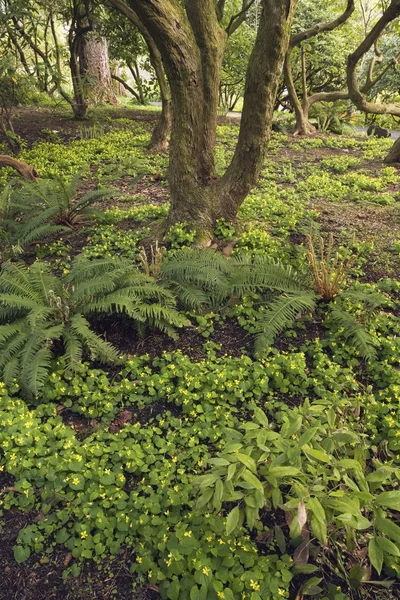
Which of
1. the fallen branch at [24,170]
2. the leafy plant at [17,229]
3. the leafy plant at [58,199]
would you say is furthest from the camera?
the fallen branch at [24,170]

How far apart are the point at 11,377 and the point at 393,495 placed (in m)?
2.39

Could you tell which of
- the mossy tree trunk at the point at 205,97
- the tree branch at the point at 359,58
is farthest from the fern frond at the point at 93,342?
the tree branch at the point at 359,58

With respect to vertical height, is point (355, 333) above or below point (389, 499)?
below

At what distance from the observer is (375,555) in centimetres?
159

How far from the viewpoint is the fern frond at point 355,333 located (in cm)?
312

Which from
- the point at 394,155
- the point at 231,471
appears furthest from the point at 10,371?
the point at 394,155

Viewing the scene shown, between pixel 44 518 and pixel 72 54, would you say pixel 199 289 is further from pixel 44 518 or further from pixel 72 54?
pixel 72 54

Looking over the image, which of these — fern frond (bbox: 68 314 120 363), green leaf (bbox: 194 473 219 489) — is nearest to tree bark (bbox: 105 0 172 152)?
fern frond (bbox: 68 314 120 363)

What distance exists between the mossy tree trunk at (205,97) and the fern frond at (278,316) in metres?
1.46

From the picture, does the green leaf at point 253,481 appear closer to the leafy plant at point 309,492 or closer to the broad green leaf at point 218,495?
the leafy plant at point 309,492

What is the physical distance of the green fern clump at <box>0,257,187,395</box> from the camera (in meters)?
2.96

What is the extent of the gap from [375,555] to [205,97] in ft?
13.7

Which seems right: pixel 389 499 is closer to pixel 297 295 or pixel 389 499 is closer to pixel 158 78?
pixel 297 295

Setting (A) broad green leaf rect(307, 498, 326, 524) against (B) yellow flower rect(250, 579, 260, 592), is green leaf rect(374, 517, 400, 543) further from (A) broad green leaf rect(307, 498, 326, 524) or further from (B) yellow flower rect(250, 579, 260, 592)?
(B) yellow flower rect(250, 579, 260, 592)
